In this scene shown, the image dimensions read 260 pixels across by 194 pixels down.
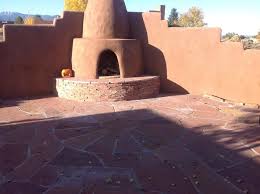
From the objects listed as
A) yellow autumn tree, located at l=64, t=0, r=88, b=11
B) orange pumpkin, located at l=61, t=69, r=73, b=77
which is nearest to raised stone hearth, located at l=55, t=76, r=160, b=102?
orange pumpkin, located at l=61, t=69, r=73, b=77

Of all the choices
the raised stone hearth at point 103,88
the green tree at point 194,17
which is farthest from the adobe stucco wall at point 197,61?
the green tree at point 194,17

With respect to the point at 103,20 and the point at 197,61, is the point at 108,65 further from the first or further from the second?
the point at 197,61

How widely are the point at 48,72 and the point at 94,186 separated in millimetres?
7053

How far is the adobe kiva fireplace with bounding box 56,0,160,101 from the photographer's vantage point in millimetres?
10047

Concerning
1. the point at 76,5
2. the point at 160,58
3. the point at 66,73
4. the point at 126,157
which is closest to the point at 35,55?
the point at 66,73

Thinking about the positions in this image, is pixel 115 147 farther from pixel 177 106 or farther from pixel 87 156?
pixel 177 106

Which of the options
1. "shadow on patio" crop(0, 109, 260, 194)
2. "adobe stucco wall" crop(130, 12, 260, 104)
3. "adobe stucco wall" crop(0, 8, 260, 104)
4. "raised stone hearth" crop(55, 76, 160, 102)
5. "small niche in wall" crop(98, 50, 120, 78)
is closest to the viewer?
"shadow on patio" crop(0, 109, 260, 194)

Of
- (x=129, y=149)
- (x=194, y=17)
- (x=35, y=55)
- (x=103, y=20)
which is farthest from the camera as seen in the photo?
(x=194, y=17)

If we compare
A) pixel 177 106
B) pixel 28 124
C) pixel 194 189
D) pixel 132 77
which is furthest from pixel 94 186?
pixel 132 77

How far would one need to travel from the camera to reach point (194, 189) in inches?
182

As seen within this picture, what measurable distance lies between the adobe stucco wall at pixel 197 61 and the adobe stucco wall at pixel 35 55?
8.61 ft

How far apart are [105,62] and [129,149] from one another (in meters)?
5.98

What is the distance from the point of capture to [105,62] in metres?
11.5

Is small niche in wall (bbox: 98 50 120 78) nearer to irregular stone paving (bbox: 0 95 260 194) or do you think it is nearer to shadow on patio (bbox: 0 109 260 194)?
irregular stone paving (bbox: 0 95 260 194)
